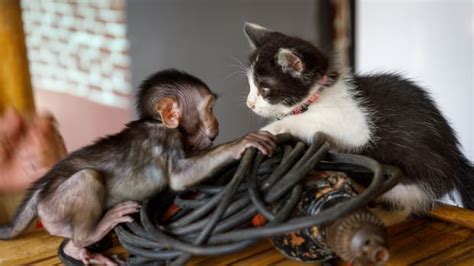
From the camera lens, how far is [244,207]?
2.35ft

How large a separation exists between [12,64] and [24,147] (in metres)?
0.17

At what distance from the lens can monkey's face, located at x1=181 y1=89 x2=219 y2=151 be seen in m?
0.91

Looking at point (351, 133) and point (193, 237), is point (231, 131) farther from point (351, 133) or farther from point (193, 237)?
point (193, 237)

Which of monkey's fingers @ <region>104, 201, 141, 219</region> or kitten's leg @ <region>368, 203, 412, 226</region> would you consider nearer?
monkey's fingers @ <region>104, 201, 141, 219</region>

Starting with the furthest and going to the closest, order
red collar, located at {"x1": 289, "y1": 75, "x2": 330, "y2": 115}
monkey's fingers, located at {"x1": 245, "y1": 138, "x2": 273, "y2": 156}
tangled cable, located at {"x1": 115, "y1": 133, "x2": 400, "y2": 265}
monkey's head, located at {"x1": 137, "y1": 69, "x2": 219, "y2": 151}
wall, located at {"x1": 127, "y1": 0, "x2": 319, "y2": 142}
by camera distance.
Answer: wall, located at {"x1": 127, "y1": 0, "x2": 319, "y2": 142} → red collar, located at {"x1": 289, "y1": 75, "x2": 330, "y2": 115} → monkey's head, located at {"x1": 137, "y1": 69, "x2": 219, "y2": 151} → monkey's fingers, located at {"x1": 245, "y1": 138, "x2": 273, "y2": 156} → tangled cable, located at {"x1": 115, "y1": 133, "x2": 400, "y2": 265}

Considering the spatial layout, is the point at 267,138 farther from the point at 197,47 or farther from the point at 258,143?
the point at 197,47

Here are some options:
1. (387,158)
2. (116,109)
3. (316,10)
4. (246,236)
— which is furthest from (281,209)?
(116,109)

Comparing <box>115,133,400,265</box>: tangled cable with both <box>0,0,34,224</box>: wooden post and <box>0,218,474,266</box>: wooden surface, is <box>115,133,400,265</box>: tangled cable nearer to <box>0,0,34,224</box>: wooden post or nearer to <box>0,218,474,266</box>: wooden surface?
<box>0,218,474,266</box>: wooden surface

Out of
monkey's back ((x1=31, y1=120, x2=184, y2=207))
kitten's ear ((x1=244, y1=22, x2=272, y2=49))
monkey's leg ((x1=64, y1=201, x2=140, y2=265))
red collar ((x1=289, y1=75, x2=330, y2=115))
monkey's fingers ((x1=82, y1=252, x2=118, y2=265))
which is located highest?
kitten's ear ((x1=244, y1=22, x2=272, y2=49))

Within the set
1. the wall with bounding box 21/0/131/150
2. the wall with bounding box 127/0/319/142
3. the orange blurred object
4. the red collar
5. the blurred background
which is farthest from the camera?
the wall with bounding box 21/0/131/150

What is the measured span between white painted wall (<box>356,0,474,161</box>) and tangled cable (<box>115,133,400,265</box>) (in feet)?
3.69

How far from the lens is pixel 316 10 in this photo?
92.1 inches

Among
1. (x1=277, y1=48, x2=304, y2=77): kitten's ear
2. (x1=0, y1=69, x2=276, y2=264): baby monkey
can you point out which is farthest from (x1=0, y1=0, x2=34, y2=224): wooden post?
(x1=277, y1=48, x2=304, y2=77): kitten's ear

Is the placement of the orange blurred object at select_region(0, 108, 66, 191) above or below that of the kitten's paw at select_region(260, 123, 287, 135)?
below
